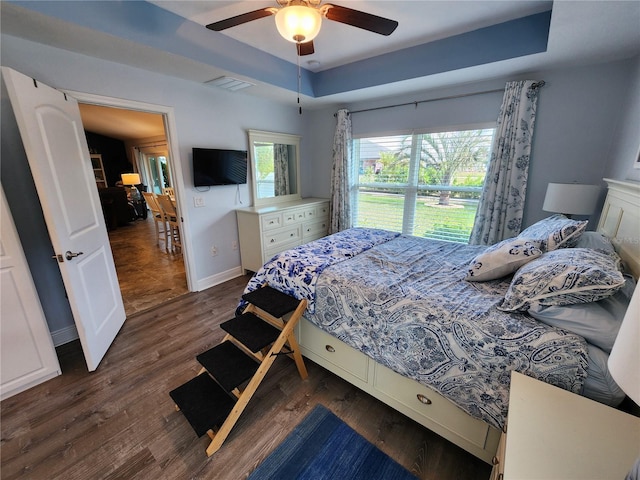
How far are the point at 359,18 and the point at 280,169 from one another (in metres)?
2.61

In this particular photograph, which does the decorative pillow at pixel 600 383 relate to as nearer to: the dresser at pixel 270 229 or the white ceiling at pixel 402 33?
the white ceiling at pixel 402 33

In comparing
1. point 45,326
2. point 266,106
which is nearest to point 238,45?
point 266,106

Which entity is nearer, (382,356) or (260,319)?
(382,356)

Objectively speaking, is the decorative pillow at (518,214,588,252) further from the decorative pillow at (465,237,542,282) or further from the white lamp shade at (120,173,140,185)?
the white lamp shade at (120,173,140,185)

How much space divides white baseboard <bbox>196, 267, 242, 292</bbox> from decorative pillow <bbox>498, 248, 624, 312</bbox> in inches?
121

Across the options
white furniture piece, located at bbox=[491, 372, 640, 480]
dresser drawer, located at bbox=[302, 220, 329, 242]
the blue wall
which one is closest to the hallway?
the blue wall

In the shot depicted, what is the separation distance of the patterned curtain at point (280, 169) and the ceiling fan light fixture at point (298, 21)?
2.40m

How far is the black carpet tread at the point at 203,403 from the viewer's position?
1.42 meters

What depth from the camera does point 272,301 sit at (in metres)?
1.87

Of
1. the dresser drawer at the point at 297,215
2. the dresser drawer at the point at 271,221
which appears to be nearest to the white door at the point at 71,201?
the dresser drawer at the point at 271,221

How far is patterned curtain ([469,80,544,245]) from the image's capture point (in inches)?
103

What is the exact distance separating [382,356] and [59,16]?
2.83 meters

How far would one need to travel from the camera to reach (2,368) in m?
1.71

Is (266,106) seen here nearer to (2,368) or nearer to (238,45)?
(238,45)
